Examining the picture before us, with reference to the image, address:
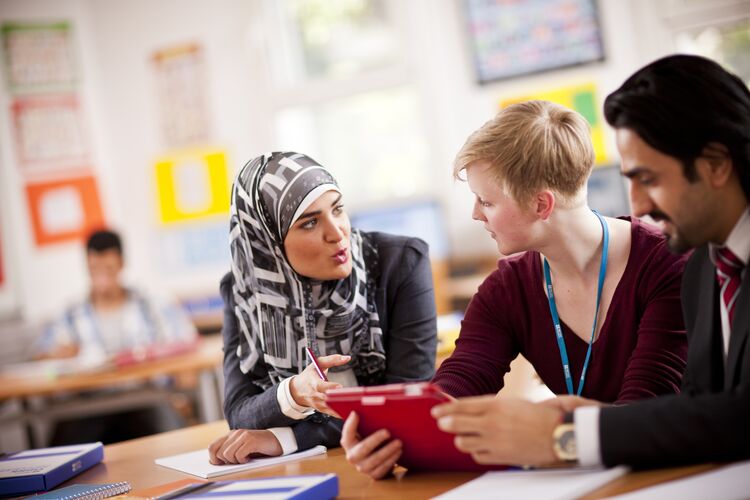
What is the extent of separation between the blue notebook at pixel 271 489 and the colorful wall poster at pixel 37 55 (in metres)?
4.99

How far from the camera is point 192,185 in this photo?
605 cm

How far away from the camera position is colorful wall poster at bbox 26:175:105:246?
18.8ft

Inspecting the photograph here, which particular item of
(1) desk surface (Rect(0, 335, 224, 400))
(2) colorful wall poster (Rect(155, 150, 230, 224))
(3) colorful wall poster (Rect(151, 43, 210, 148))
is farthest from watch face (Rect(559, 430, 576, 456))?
(3) colorful wall poster (Rect(151, 43, 210, 148))

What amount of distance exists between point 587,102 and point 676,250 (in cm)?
417

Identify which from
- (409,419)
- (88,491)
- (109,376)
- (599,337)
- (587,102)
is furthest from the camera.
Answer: (587,102)

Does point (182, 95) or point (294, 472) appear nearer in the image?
point (294, 472)

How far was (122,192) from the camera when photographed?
20.0 feet

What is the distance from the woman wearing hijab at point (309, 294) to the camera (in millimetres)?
1937

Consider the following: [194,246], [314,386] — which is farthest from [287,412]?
[194,246]

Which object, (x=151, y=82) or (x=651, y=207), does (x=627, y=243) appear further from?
(x=151, y=82)

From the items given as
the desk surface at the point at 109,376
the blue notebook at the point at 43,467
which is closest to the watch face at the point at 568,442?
the blue notebook at the point at 43,467

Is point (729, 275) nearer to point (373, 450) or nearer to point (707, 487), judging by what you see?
point (707, 487)

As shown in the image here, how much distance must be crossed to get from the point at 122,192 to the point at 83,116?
1.92ft

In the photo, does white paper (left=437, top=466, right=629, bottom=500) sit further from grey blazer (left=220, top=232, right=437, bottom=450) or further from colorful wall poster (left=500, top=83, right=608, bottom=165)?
colorful wall poster (left=500, top=83, right=608, bottom=165)
